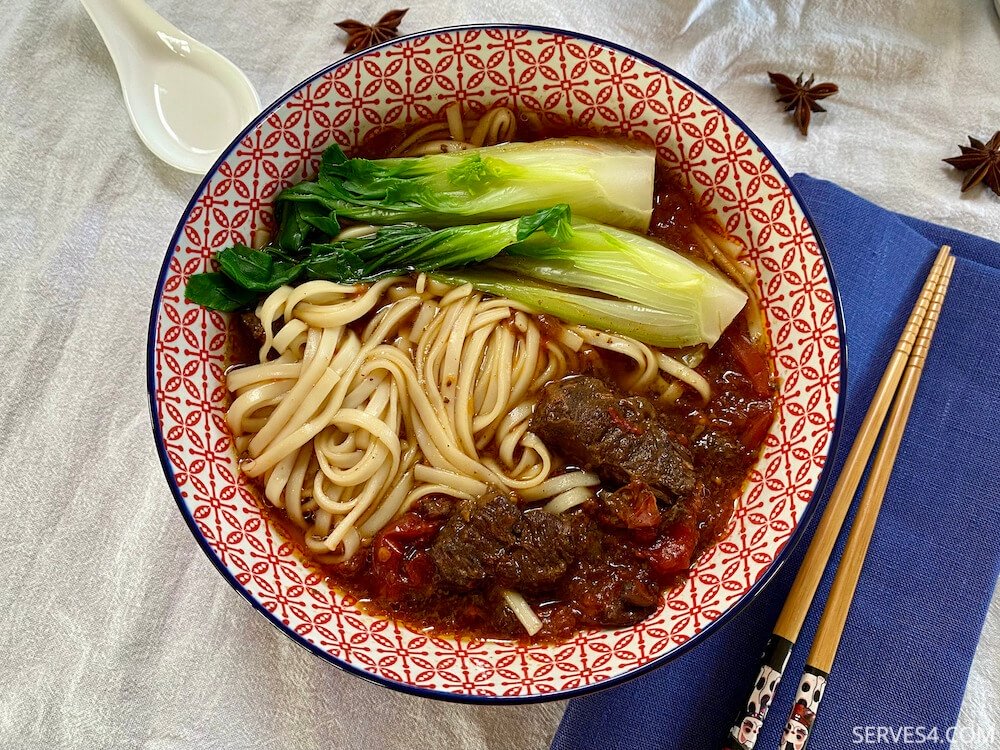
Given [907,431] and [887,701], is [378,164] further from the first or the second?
[887,701]

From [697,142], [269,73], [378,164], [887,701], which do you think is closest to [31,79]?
[269,73]

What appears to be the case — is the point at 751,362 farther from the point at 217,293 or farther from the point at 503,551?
the point at 217,293

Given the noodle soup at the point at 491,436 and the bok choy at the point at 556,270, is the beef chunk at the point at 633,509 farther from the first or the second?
the bok choy at the point at 556,270

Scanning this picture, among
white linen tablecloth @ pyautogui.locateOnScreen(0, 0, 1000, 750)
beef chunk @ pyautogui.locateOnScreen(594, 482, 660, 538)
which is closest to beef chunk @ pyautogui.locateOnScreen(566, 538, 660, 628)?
beef chunk @ pyautogui.locateOnScreen(594, 482, 660, 538)

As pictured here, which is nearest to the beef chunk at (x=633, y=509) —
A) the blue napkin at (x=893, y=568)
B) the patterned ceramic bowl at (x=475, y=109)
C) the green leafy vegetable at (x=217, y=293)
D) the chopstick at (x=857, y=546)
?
the patterned ceramic bowl at (x=475, y=109)

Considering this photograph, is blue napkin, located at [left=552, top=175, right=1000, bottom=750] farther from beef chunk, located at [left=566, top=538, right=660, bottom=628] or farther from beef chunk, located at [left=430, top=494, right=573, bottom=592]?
beef chunk, located at [left=430, top=494, right=573, bottom=592]

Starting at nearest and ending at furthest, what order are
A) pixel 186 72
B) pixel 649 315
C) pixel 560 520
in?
pixel 560 520 → pixel 649 315 → pixel 186 72
